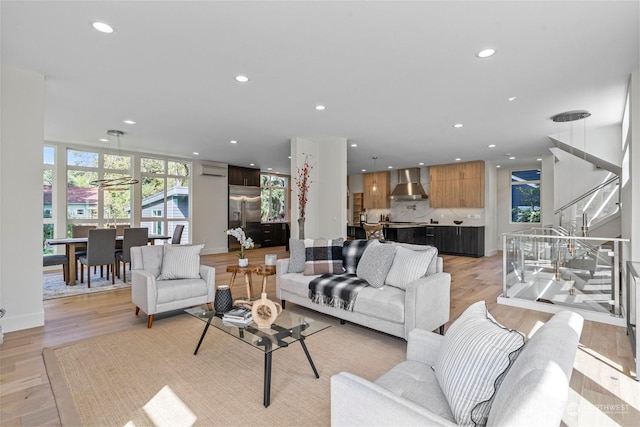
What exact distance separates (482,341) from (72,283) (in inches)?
241

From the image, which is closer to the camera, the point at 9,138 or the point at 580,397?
the point at 580,397

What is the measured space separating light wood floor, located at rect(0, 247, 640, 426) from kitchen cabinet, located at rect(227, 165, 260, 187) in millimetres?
5139

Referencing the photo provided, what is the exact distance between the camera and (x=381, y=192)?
34.6 feet

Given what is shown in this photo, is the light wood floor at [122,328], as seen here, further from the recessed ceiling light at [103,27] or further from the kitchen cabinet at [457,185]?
the kitchen cabinet at [457,185]

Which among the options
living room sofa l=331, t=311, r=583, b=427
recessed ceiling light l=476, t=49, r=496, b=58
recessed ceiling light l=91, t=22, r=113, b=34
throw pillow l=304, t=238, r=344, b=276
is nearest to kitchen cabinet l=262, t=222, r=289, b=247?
throw pillow l=304, t=238, r=344, b=276

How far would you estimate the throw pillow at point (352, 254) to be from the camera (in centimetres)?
372

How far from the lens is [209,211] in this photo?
9.00 m

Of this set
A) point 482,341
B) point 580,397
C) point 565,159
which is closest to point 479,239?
point 565,159

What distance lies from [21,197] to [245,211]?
21.9ft

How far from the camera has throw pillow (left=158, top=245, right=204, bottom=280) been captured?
145 inches

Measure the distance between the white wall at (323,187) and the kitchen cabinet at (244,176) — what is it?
415 cm

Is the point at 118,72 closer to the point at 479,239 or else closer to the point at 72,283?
the point at 72,283

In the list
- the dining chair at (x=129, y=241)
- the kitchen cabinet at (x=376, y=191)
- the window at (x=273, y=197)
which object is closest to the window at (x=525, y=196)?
the kitchen cabinet at (x=376, y=191)

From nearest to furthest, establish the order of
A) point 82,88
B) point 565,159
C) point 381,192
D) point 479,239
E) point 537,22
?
point 537,22 < point 82,88 < point 565,159 < point 479,239 < point 381,192
